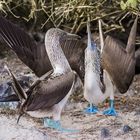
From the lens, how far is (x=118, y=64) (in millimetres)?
5508

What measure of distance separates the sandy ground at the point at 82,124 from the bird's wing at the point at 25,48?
579 millimetres

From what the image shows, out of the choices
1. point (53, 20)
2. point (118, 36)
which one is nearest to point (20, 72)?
point (53, 20)

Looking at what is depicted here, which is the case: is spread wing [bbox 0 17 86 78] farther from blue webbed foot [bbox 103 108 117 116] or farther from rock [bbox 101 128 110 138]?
rock [bbox 101 128 110 138]

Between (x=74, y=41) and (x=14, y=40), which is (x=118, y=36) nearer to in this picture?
(x=74, y=41)

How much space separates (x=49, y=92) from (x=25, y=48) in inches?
34.5

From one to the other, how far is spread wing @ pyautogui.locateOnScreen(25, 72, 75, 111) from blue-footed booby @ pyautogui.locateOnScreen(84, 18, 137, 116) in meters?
0.44

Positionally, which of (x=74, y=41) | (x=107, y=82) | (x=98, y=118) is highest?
(x=74, y=41)

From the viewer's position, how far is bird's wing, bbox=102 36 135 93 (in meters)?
5.47

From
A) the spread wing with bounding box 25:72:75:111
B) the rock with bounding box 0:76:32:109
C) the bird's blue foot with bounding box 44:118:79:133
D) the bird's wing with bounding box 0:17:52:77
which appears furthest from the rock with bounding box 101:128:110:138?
the rock with bounding box 0:76:32:109

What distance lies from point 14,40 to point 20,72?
5.98 ft

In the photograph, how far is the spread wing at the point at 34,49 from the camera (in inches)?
215

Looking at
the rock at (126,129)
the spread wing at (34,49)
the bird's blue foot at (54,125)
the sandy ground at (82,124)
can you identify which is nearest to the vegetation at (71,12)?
the spread wing at (34,49)

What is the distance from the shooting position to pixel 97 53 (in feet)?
18.7

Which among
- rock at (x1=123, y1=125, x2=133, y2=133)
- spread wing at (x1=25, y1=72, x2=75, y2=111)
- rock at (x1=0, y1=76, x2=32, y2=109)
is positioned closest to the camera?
spread wing at (x1=25, y1=72, x2=75, y2=111)
